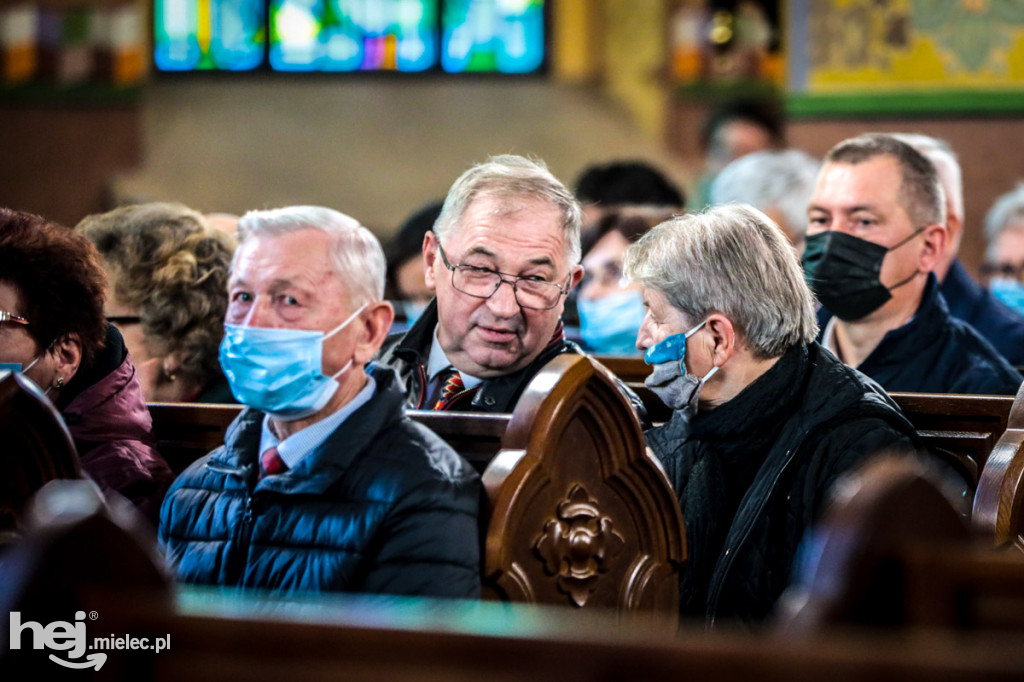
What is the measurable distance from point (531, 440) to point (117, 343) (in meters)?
1.24

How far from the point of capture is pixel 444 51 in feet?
35.0

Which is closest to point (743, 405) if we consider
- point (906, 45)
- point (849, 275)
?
point (849, 275)

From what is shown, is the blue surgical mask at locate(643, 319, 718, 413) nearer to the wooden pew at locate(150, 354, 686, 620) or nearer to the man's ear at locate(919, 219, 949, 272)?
the wooden pew at locate(150, 354, 686, 620)

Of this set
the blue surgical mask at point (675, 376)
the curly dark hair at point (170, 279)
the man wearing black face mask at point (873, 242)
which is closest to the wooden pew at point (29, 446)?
the blue surgical mask at point (675, 376)

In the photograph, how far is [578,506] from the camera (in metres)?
2.23

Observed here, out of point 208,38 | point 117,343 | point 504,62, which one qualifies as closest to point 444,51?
point 504,62

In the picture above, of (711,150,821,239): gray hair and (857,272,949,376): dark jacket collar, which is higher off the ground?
(711,150,821,239): gray hair

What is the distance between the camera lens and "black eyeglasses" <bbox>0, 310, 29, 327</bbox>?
2.81m

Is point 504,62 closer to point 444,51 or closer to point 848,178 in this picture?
point 444,51

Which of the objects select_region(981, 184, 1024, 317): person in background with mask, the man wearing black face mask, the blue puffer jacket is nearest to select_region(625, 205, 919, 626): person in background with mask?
the blue puffer jacket

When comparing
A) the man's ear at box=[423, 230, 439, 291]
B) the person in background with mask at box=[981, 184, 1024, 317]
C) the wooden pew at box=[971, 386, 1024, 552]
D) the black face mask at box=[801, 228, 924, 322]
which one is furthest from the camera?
the person in background with mask at box=[981, 184, 1024, 317]

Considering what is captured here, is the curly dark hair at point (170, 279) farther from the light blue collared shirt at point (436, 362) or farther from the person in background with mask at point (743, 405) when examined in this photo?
the person in background with mask at point (743, 405)

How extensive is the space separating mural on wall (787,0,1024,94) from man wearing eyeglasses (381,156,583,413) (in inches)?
223

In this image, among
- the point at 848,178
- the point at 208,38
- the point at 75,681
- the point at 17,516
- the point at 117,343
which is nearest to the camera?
the point at 75,681
